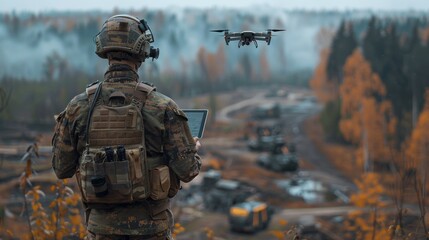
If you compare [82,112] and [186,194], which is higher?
[82,112]

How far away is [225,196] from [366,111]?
9939 millimetres

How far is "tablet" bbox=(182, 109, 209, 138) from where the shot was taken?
12.8 ft

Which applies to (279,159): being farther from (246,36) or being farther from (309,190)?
(246,36)

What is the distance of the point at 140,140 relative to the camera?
339cm

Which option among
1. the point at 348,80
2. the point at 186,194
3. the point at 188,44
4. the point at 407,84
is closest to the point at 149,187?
the point at 186,194

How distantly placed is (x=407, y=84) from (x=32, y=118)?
20.5 m

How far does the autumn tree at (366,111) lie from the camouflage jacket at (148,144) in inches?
971

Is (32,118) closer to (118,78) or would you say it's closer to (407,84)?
(407,84)

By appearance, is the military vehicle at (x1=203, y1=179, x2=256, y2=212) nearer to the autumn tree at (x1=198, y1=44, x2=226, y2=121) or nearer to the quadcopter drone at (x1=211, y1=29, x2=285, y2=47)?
the quadcopter drone at (x1=211, y1=29, x2=285, y2=47)

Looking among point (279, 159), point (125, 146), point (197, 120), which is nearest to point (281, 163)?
point (279, 159)

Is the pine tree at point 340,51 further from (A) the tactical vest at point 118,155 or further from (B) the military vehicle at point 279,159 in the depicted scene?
(A) the tactical vest at point 118,155

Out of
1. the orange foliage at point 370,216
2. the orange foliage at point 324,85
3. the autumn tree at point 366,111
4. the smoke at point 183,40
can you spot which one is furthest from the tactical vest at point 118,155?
the orange foliage at point 324,85

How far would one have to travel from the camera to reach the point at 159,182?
3.42 metres

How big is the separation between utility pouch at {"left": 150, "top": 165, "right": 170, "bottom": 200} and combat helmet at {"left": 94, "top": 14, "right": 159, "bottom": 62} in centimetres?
79
